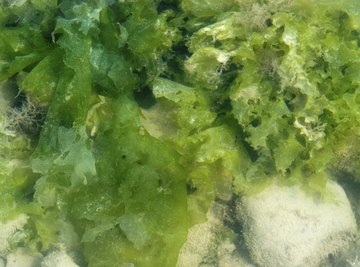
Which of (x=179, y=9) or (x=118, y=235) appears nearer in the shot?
(x=118, y=235)

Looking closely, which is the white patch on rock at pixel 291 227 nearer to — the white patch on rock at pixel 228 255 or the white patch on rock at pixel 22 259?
the white patch on rock at pixel 228 255

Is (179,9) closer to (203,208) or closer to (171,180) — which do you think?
(171,180)

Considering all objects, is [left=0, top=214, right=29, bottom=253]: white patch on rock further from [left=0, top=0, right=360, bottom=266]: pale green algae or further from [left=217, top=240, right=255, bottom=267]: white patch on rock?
[left=217, top=240, right=255, bottom=267]: white patch on rock

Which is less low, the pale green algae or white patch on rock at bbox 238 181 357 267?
the pale green algae

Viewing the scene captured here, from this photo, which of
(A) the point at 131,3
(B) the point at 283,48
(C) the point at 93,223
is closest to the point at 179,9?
(A) the point at 131,3

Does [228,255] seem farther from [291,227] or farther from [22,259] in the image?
[22,259]

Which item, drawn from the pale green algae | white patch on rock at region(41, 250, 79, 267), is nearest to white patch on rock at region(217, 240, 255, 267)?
the pale green algae
